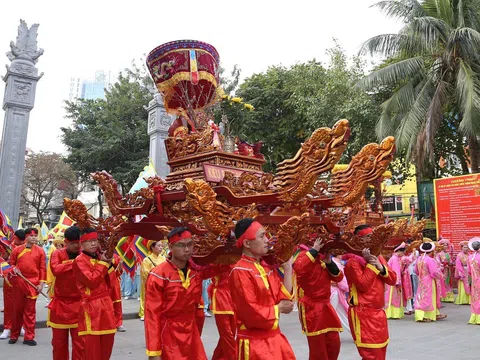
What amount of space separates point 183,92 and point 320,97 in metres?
12.7

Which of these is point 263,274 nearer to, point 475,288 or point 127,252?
point 127,252

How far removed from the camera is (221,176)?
4.20 meters

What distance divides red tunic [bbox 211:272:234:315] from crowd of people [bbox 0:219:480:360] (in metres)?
0.01

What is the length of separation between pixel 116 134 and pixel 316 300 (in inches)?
658

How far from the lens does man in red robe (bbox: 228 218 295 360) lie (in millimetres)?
3035

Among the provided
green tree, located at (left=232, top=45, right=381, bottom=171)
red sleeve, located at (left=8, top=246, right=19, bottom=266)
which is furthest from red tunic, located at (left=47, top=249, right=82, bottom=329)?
green tree, located at (left=232, top=45, right=381, bottom=171)

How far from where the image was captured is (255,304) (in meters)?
3.04

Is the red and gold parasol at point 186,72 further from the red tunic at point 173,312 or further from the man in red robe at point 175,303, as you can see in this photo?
the red tunic at point 173,312

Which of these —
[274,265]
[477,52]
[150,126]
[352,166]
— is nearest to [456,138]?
[477,52]

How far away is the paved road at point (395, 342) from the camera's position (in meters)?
6.17

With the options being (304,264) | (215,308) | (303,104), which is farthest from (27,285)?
(303,104)

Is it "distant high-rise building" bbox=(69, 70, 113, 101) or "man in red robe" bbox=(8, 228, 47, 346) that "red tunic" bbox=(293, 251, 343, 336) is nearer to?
"man in red robe" bbox=(8, 228, 47, 346)

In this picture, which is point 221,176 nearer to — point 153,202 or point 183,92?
point 153,202

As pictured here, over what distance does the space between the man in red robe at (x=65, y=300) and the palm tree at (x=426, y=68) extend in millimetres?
11224
